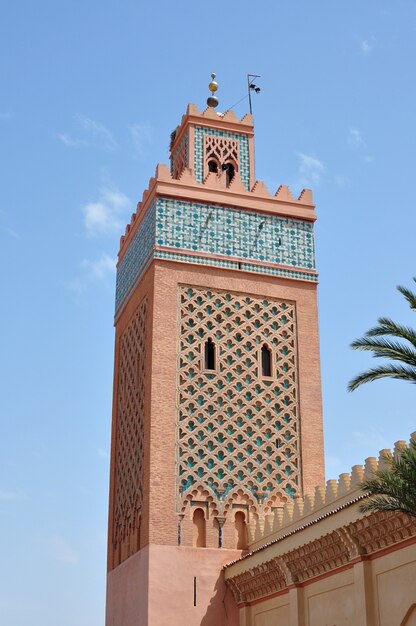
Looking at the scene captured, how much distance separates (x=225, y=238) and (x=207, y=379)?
214 cm

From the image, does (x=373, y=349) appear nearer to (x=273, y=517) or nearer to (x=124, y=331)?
(x=273, y=517)

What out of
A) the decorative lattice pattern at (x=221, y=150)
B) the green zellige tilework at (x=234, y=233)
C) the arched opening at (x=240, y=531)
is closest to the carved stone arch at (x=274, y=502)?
the arched opening at (x=240, y=531)

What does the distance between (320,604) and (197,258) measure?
5405 mm

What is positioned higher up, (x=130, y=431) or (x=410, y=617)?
(x=130, y=431)

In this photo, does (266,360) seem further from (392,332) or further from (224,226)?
(392,332)

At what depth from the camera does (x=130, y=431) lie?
1405 cm

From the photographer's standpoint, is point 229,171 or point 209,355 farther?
point 229,171

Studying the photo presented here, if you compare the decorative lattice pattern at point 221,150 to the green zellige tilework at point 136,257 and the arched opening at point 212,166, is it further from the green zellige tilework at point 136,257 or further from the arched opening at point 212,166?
the green zellige tilework at point 136,257

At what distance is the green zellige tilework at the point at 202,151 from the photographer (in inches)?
586

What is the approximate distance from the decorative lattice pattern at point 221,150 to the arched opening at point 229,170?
48 millimetres

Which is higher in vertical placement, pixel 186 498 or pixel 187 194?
pixel 187 194

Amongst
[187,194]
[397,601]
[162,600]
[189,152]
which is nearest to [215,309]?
[187,194]

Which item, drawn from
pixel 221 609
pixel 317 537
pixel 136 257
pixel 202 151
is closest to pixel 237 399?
pixel 221 609

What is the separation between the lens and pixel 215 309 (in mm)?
13844
